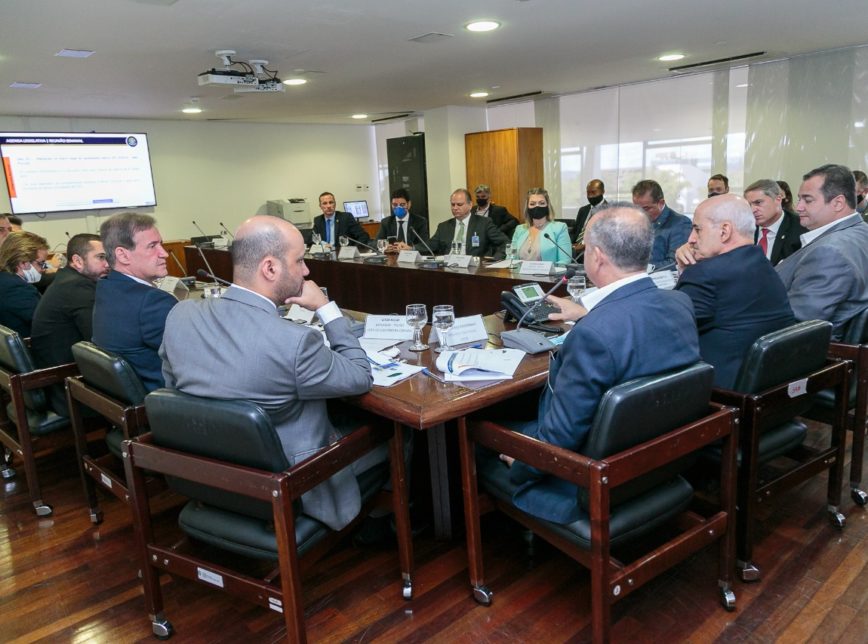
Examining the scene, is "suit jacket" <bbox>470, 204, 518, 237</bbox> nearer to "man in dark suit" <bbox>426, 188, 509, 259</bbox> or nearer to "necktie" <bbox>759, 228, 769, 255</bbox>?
"man in dark suit" <bbox>426, 188, 509, 259</bbox>

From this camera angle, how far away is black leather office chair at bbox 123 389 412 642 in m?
1.43

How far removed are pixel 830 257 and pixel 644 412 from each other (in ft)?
4.84

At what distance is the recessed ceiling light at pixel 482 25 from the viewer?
12.7 feet

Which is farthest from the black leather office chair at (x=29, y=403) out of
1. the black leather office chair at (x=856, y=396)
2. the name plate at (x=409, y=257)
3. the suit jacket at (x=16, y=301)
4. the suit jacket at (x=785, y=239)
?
the suit jacket at (x=785, y=239)

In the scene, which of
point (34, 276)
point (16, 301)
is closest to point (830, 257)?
point (16, 301)

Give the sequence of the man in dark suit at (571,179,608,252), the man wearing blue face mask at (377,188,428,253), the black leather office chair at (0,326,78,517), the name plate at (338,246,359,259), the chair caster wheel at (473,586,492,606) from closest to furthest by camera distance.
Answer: the chair caster wheel at (473,586,492,606) < the black leather office chair at (0,326,78,517) < the name plate at (338,246,359,259) < the man wearing blue face mask at (377,188,428,253) < the man in dark suit at (571,179,608,252)

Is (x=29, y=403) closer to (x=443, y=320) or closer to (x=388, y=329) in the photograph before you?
(x=388, y=329)

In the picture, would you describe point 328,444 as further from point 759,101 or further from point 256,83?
point 759,101

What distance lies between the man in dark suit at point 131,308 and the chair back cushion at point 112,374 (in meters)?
0.10

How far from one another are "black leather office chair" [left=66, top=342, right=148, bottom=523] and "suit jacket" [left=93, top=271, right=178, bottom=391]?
10cm

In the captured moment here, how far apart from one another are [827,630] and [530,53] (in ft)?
14.9

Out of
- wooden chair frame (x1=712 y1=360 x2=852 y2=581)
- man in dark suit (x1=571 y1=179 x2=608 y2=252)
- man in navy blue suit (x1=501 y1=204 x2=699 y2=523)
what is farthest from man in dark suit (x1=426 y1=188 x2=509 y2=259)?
man in navy blue suit (x1=501 y1=204 x2=699 y2=523)

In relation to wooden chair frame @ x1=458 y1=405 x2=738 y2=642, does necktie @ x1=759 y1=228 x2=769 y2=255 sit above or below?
above

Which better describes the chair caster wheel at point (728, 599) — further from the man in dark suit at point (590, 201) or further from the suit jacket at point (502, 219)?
the man in dark suit at point (590, 201)
